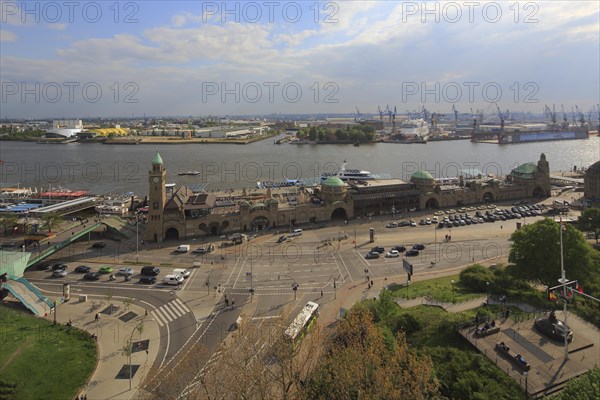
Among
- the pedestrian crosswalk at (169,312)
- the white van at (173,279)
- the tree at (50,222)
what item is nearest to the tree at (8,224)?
the tree at (50,222)

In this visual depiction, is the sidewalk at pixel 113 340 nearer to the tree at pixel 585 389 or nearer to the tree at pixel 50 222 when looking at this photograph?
the tree at pixel 50 222

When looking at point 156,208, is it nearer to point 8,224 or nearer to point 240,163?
point 8,224

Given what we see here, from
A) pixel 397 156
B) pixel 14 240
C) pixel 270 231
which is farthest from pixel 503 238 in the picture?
pixel 397 156

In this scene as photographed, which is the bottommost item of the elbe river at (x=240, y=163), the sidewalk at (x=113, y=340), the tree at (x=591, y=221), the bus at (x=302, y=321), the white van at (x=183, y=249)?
the sidewalk at (x=113, y=340)

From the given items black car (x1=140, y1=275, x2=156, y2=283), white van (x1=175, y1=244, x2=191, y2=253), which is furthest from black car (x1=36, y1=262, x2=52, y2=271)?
white van (x1=175, y1=244, x2=191, y2=253)

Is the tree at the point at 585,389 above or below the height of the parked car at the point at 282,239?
below

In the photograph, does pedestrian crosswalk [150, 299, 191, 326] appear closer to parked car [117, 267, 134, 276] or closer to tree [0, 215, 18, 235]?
parked car [117, 267, 134, 276]

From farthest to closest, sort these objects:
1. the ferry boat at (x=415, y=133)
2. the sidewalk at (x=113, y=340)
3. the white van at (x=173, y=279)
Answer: the ferry boat at (x=415, y=133)
the white van at (x=173, y=279)
the sidewalk at (x=113, y=340)

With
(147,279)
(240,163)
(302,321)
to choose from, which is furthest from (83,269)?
(240,163)
